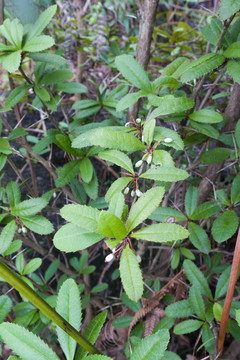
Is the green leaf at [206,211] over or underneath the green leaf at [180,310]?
over

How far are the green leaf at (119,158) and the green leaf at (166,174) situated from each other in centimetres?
7

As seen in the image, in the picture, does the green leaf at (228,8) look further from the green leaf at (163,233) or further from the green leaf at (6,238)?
the green leaf at (6,238)

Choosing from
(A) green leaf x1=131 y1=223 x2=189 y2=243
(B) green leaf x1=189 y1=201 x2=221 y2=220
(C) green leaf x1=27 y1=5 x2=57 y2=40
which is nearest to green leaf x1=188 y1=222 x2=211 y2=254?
(B) green leaf x1=189 y1=201 x2=221 y2=220

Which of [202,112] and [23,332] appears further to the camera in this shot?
[202,112]

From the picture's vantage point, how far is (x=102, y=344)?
59.8 inches

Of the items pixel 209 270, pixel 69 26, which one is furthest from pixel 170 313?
pixel 69 26

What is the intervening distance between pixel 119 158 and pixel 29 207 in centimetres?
41

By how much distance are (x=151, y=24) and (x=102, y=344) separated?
145cm

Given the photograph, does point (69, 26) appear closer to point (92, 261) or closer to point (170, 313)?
point (92, 261)

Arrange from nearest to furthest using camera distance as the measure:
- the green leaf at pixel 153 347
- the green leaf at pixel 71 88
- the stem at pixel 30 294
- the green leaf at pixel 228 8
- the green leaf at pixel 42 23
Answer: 1. the stem at pixel 30 294
2. the green leaf at pixel 153 347
3. the green leaf at pixel 228 8
4. the green leaf at pixel 42 23
5. the green leaf at pixel 71 88

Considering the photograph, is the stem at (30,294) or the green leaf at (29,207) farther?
the green leaf at (29,207)

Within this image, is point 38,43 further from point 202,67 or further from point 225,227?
point 225,227

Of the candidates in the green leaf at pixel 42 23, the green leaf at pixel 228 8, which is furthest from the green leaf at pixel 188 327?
the green leaf at pixel 42 23

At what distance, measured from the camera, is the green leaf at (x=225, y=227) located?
A: 96cm
